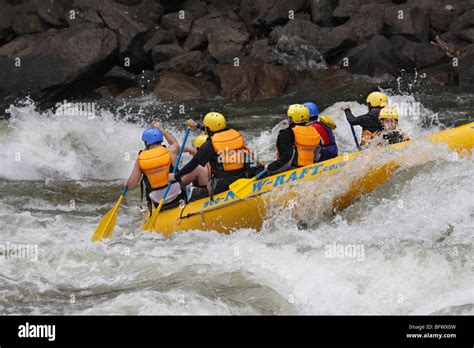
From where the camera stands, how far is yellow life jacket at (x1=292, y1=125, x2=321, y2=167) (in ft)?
27.9

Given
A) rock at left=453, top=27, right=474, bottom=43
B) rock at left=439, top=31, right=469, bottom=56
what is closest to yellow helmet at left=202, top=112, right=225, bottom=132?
rock at left=439, top=31, right=469, bottom=56

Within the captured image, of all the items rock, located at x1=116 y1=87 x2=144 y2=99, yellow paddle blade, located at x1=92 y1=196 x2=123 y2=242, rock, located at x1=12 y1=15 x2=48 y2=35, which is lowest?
yellow paddle blade, located at x1=92 y1=196 x2=123 y2=242

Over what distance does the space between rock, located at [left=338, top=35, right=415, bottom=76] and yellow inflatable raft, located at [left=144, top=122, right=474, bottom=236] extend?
9163 millimetres

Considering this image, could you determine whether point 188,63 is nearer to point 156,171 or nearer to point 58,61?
point 58,61

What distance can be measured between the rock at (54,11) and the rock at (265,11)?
4.38m

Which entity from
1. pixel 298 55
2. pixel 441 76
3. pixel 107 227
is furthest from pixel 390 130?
pixel 298 55

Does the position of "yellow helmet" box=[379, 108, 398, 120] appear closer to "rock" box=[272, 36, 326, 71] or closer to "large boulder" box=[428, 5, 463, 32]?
"rock" box=[272, 36, 326, 71]

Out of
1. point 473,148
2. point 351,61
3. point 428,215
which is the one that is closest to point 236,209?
point 428,215

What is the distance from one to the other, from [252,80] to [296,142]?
29.7 ft

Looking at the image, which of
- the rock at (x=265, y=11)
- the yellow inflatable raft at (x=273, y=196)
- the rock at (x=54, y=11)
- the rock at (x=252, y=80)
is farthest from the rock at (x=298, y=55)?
the yellow inflatable raft at (x=273, y=196)

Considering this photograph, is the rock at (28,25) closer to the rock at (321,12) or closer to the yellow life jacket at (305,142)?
the rock at (321,12)

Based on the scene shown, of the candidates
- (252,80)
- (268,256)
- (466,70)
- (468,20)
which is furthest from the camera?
(468,20)

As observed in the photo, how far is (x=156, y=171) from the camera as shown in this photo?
28.1ft
